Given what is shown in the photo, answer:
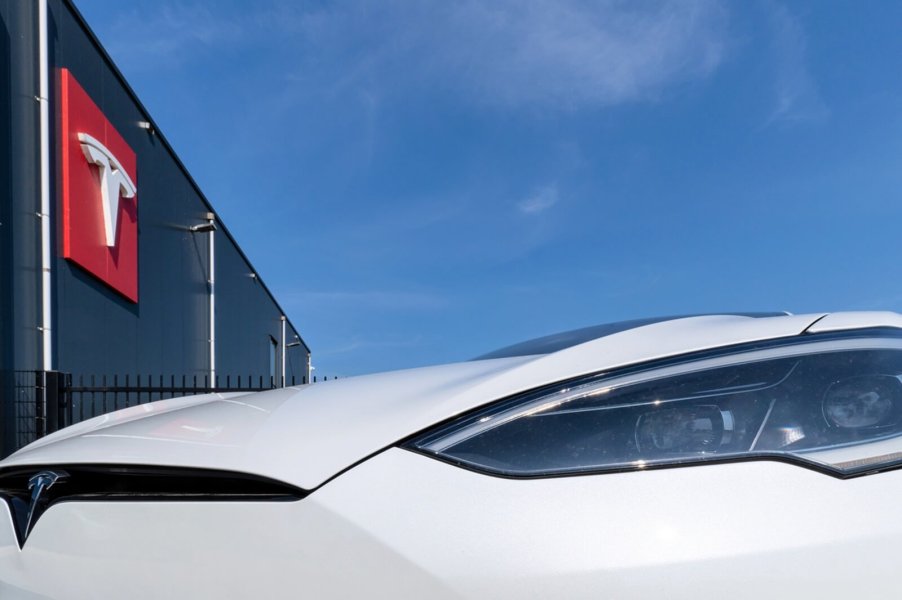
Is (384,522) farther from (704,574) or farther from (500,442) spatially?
(704,574)

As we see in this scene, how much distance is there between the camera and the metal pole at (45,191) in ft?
26.2

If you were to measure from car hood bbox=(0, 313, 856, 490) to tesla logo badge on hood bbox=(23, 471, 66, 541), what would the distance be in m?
0.04

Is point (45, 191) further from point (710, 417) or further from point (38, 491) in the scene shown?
point (710, 417)

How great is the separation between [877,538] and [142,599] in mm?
1137

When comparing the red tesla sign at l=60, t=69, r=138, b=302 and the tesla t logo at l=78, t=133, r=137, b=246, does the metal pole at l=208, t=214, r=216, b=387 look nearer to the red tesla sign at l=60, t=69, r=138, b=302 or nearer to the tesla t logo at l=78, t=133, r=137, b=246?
the red tesla sign at l=60, t=69, r=138, b=302

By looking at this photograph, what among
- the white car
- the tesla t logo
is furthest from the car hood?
the tesla t logo

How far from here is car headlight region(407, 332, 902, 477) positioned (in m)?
1.03

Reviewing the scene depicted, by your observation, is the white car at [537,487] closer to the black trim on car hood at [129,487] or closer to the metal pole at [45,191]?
the black trim on car hood at [129,487]

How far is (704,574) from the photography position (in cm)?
91

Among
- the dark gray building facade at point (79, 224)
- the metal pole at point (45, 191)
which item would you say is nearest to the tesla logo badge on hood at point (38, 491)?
the dark gray building facade at point (79, 224)

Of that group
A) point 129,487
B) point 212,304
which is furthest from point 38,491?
point 212,304

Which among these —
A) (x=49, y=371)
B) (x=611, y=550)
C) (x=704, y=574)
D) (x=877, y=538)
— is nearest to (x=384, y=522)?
(x=611, y=550)

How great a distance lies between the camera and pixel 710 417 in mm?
1098

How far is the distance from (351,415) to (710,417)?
0.63 metres
